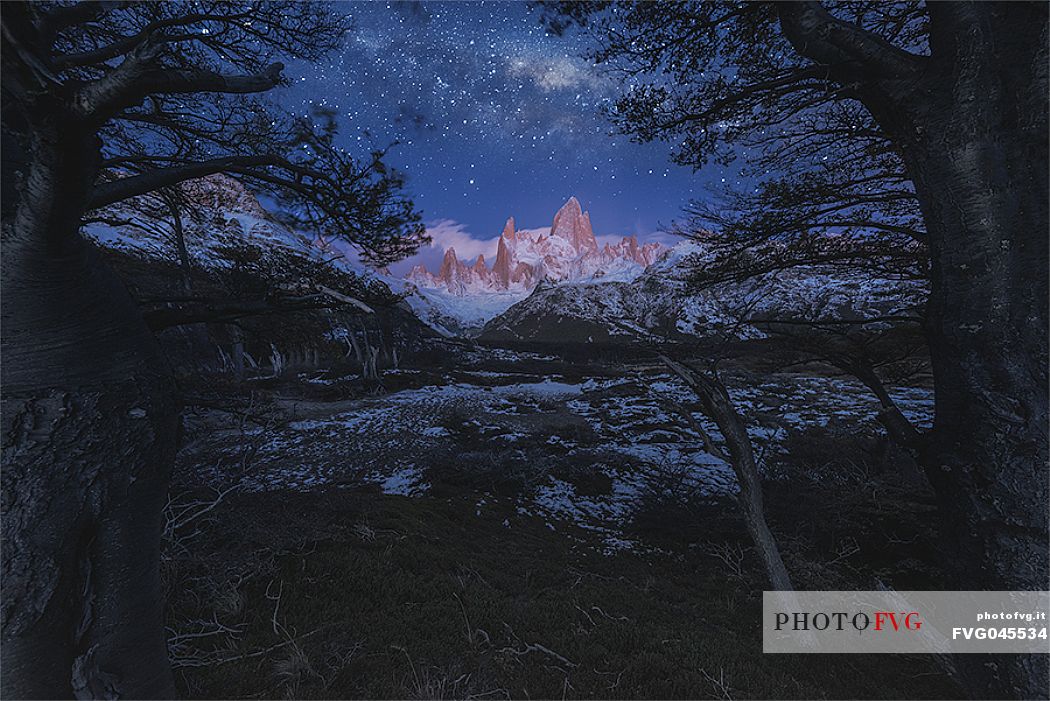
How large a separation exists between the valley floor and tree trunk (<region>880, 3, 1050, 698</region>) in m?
1.98

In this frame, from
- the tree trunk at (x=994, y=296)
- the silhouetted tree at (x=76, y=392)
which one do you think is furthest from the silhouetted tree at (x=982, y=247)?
the silhouetted tree at (x=76, y=392)

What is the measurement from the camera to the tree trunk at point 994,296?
2.11 metres

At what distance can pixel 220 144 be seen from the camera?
3.61m

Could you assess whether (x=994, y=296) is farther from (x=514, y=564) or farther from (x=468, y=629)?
(x=514, y=564)

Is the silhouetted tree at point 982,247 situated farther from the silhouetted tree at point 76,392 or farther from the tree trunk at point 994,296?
the silhouetted tree at point 76,392

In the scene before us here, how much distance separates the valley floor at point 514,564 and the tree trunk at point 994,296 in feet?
6.50

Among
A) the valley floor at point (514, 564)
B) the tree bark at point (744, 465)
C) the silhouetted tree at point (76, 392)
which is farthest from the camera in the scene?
the tree bark at point (744, 465)

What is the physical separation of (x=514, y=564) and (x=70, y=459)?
202 inches

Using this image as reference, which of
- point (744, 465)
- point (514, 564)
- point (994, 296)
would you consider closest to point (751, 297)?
point (744, 465)

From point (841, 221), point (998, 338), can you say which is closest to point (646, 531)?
point (841, 221)

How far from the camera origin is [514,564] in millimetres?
5664

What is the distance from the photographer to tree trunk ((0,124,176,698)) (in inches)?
66.1

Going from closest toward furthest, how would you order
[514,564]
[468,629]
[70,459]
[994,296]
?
[70,459] < [994,296] < [468,629] < [514,564]

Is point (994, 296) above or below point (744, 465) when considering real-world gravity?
above
